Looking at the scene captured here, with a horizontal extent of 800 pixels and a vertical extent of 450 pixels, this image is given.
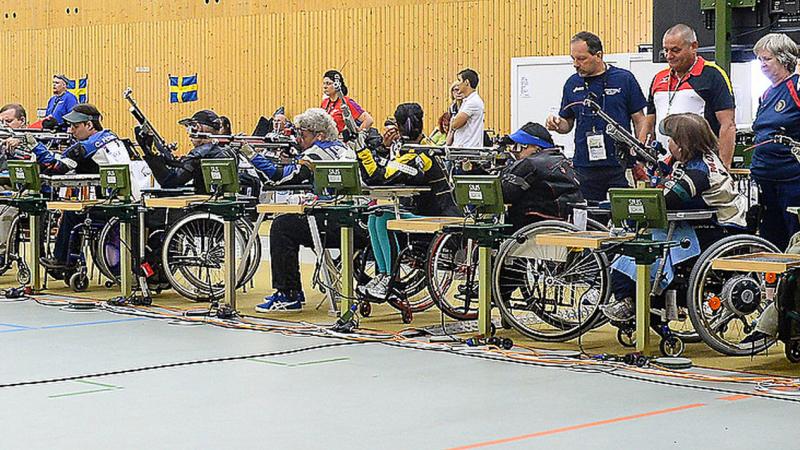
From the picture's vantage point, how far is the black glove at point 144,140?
870 centimetres

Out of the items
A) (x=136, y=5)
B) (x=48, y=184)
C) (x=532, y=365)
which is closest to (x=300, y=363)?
(x=532, y=365)

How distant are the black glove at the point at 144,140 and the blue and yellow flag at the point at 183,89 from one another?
877 cm

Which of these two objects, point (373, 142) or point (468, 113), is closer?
point (373, 142)

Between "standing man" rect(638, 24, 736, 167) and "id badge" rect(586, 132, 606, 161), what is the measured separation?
329mm

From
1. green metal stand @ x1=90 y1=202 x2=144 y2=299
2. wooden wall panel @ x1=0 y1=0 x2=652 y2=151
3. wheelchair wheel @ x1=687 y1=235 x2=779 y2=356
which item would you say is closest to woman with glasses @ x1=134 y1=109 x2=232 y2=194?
green metal stand @ x1=90 y1=202 x2=144 y2=299

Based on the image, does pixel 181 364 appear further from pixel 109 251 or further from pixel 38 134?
pixel 38 134

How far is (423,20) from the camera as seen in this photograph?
15.6m

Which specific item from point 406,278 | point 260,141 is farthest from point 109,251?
point 406,278

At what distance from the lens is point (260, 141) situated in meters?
8.32

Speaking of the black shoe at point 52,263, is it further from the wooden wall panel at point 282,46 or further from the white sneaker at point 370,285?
the wooden wall panel at point 282,46

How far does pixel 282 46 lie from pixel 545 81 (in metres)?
4.18

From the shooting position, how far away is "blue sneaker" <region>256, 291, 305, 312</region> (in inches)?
307

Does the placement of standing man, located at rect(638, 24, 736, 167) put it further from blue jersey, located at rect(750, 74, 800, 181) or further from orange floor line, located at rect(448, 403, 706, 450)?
orange floor line, located at rect(448, 403, 706, 450)

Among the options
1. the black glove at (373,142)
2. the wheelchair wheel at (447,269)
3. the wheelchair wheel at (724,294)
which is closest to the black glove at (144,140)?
the black glove at (373,142)
